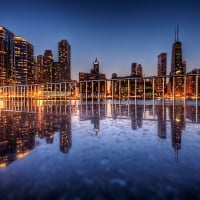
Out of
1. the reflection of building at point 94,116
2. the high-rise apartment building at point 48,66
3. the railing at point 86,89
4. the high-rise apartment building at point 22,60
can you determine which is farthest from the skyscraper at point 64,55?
the reflection of building at point 94,116

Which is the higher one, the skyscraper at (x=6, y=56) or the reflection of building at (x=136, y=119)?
the skyscraper at (x=6, y=56)

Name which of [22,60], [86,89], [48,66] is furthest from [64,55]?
[86,89]

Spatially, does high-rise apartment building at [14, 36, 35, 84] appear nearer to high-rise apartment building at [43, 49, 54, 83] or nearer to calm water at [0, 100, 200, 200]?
high-rise apartment building at [43, 49, 54, 83]

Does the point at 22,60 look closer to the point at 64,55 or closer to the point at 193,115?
the point at 64,55

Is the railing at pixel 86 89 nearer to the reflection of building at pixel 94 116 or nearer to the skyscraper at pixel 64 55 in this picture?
the reflection of building at pixel 94 116

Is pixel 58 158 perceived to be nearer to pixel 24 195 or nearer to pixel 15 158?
pixel 15 158

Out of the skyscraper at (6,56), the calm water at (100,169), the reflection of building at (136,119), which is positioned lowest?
the calm water at (100,169)
